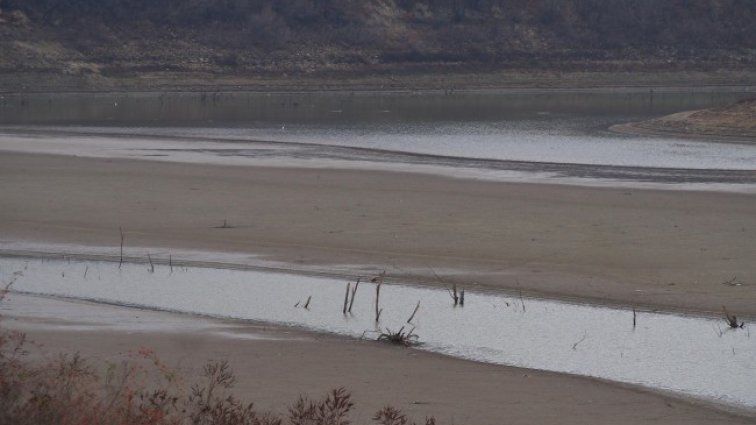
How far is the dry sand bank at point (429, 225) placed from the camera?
524 inches

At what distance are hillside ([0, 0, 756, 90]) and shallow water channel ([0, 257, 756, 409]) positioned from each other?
52.7 m

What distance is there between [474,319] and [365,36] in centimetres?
6419

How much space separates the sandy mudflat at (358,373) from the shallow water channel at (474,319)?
435 millimetres

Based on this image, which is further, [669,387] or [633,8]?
[633,8]

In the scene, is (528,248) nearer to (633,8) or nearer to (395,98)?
(395,98)

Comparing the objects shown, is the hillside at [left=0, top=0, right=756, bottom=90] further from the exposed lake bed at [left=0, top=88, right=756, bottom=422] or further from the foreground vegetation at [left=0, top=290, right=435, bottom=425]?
the foreground vegetation at [left=0, top=290, right=435, bottom=425]

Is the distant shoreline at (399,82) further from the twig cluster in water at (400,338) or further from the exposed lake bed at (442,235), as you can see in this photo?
the twig cluster in water at (400,338)

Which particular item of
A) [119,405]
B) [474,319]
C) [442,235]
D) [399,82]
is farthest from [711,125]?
[399,82]

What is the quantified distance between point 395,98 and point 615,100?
10485 millimetres

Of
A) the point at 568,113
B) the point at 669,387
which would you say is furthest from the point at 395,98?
the point at 669,387

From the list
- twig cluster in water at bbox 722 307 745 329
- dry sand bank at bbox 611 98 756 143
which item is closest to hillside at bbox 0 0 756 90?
dry sand bank at bbox 611 98 756 143

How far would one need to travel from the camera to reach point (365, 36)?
7469 cm

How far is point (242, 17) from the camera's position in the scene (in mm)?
75812

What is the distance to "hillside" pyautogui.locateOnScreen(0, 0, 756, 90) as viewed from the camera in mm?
68188
